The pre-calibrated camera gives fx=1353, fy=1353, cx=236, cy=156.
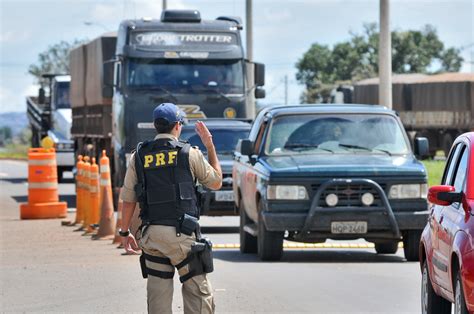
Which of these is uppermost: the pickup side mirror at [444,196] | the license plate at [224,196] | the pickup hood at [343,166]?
the pickup side mirror at [444,196]

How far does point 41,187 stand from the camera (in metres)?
23.9

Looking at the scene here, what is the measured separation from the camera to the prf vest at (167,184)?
8.65m

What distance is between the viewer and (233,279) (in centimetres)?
1400

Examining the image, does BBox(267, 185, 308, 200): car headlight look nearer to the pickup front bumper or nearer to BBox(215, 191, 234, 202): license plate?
the pickup front bumper

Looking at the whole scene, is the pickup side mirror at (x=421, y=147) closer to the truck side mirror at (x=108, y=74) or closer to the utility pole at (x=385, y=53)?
the truck side mirror at (x=108, y=74)

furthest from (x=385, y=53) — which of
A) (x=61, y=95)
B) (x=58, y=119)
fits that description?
(x=61, y=95)

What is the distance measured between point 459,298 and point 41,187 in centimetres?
1610

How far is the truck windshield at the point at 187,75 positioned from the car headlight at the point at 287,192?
35.2 feet

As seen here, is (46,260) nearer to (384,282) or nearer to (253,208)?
(253,208)

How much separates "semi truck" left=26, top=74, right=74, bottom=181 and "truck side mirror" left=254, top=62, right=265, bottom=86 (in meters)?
12.7

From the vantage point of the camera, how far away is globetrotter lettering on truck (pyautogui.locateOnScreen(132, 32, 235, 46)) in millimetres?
26312

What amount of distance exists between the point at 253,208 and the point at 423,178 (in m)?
2.15

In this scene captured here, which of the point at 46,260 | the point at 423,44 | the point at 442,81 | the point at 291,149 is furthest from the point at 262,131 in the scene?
the point at 423,44

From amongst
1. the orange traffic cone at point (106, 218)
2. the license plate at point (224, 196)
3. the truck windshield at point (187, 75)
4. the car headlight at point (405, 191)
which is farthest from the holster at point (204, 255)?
the truck windshield at point (187, 75)
